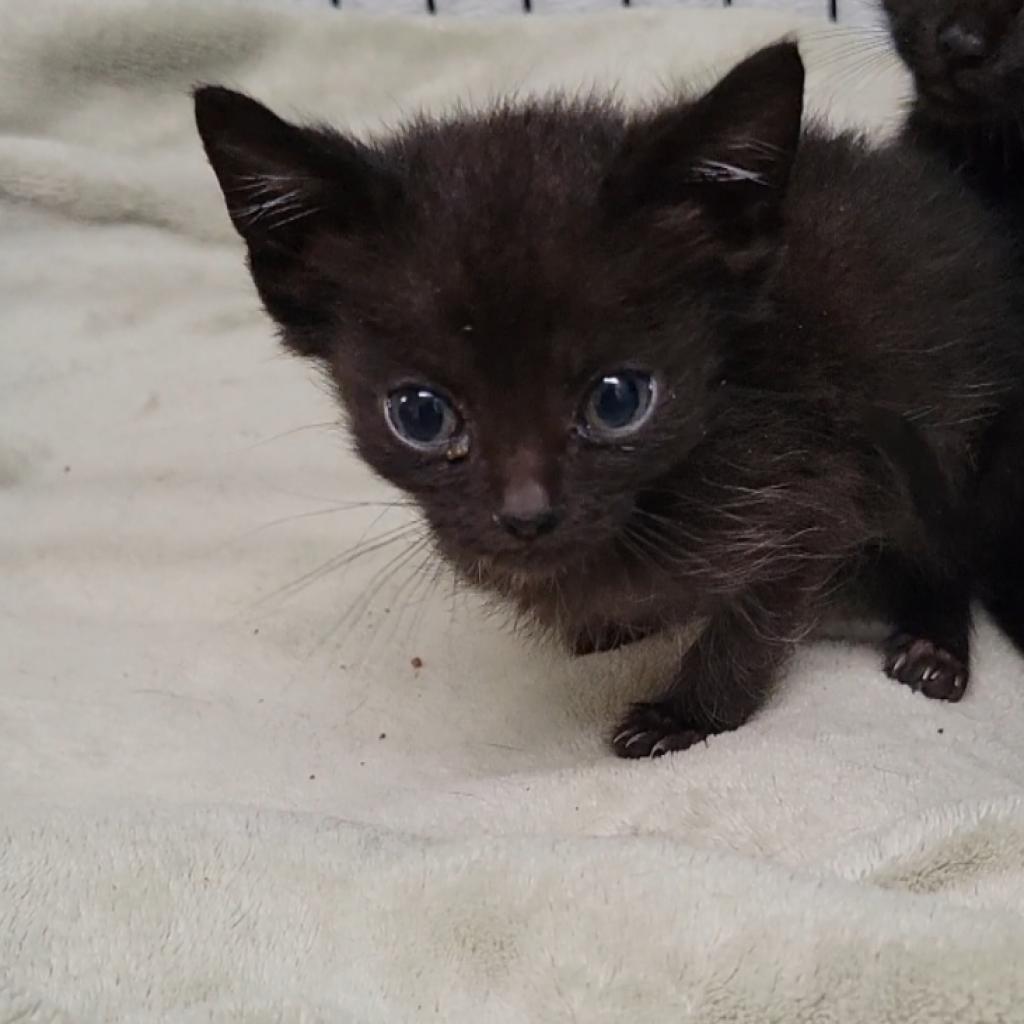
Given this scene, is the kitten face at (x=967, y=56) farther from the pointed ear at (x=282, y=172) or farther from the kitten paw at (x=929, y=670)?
the pointed ear at (x=282, y=172)

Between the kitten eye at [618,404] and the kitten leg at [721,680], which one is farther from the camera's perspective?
the kitten leg at [721,680]

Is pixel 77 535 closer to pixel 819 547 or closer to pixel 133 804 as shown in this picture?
pixel 133 804

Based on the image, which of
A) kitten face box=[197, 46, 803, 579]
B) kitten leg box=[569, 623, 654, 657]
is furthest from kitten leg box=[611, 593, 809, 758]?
kitten face box=[197, 46, 803, 579]

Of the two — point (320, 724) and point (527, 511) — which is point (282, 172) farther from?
point (320, 724)

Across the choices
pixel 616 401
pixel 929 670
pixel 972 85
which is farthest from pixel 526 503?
pixel 972 85

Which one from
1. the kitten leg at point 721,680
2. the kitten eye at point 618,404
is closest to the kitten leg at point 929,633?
the kitten leg at point 721,680

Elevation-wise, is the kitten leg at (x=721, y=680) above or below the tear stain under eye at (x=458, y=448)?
below
